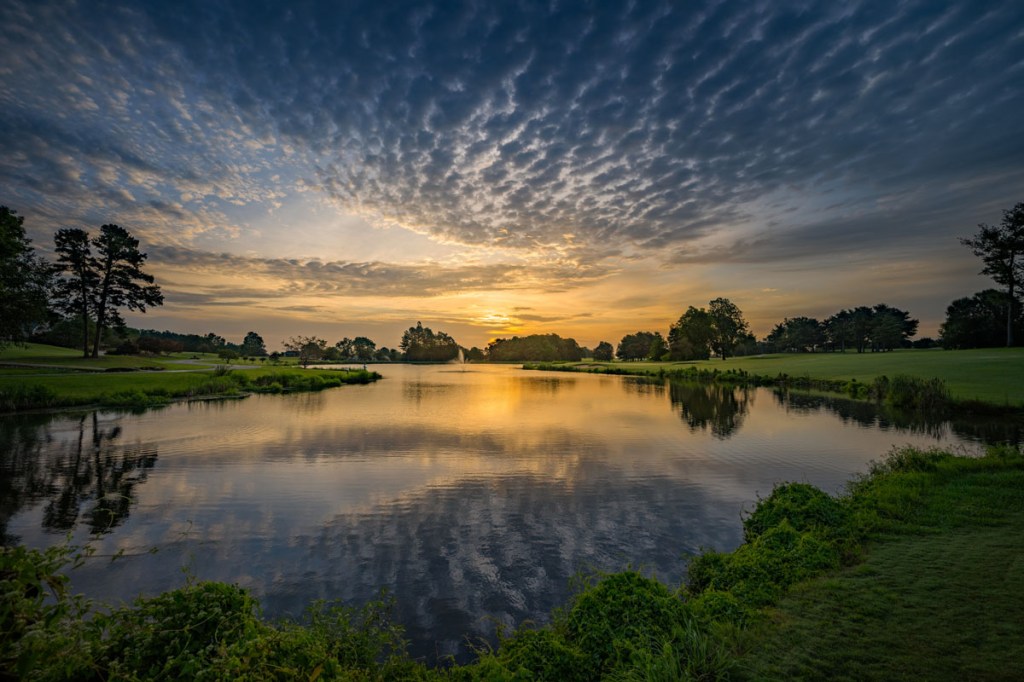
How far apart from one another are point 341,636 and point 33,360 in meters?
61.9

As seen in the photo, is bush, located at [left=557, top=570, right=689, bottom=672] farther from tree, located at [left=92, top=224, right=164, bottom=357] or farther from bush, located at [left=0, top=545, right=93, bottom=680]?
tree, located at [left=92, top=224, right=164, bottom=357]

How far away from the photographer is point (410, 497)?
13.8 m

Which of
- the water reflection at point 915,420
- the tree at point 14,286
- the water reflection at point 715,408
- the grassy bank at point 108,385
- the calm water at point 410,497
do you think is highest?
the tree at point 14,286

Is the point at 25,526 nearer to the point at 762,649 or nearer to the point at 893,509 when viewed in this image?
the point at 762,649

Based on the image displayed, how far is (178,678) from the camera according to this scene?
356 cm

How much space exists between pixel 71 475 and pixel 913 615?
22559mm

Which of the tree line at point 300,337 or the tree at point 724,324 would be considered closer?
the tree line at point 300,337

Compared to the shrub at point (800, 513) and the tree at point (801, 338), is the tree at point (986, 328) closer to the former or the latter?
the tree at point (801, 338)

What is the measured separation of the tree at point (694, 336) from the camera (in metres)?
116

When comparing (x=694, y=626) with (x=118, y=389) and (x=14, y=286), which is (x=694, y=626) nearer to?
(x=118, y=389)

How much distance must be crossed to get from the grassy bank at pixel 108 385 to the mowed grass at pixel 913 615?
131 ft

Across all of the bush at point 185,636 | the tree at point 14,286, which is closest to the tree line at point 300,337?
the tree at point 14,286

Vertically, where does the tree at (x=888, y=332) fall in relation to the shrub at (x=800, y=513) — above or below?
above

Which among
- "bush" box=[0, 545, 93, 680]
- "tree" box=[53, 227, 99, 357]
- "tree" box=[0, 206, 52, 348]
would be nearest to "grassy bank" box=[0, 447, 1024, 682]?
"bush" box=[0, 545, 93, 680]
